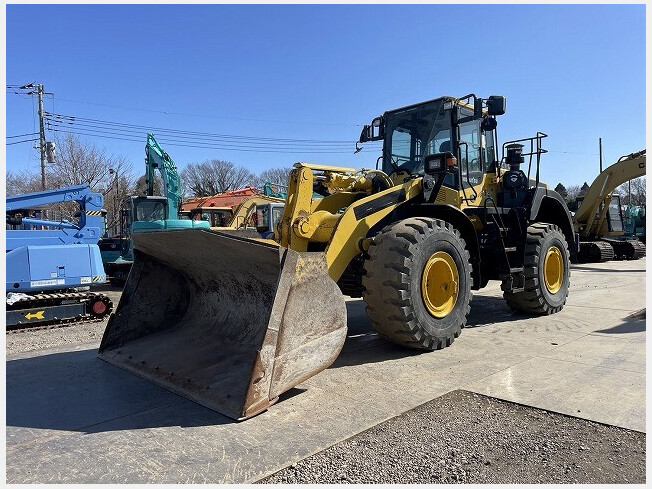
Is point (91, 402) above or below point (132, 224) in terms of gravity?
below

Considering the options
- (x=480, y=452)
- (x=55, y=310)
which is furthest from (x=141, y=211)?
(x=480, y=452)

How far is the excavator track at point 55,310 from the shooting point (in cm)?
716

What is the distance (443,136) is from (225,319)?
3.66 meters

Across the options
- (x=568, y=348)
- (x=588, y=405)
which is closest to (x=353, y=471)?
(x=588, y=405)

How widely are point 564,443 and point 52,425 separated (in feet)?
10.8

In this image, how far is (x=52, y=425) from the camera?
334 cm

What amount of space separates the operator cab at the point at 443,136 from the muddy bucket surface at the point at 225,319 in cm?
303

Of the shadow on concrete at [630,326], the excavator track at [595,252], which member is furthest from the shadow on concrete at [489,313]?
the excavator track at [595,252]

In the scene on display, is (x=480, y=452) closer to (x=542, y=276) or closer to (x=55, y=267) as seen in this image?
(x=542, y=276)

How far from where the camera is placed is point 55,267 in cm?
751

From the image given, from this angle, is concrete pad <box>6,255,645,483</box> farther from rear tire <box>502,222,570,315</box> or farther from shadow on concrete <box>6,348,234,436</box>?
rear tire <box>502,222,570,315</box>

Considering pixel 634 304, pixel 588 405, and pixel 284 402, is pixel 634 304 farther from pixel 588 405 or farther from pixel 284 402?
pixel 284 402

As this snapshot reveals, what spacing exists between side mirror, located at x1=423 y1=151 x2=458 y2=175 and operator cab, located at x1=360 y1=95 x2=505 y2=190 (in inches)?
30.5

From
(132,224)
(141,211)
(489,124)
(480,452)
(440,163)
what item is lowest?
(480,452)
